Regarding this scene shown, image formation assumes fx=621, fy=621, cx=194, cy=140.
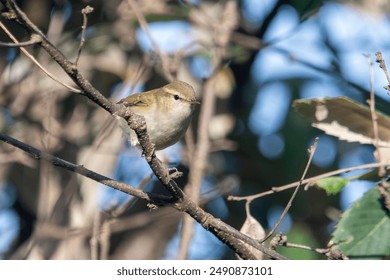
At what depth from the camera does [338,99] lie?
8.18ft

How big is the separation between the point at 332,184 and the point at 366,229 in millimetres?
234

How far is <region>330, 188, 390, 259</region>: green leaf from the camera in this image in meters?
2.43

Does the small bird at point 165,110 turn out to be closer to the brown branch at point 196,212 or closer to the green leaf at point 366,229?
the brown branch at point 196,212

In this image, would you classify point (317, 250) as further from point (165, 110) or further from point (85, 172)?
point (165, 110)

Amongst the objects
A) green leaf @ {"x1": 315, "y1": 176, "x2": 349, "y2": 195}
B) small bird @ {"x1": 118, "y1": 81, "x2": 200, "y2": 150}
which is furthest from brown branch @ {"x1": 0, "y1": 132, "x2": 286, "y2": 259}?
small bird @ {"x1": 118, "y1": 81, "x2": 200, "y2": 150}

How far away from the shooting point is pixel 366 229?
2.48 meters

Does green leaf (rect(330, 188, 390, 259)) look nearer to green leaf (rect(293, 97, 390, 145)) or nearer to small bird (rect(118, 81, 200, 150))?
green leaf (rect(293, 97, 390, 145))

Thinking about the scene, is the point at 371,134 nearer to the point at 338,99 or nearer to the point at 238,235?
the point at 338,99

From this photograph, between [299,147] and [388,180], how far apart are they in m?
1.30

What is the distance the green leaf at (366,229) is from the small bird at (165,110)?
2.83 feet

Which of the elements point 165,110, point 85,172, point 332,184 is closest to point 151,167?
point 85,172

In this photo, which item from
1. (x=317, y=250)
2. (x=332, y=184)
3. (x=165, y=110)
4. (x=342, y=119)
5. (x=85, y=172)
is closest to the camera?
(x=85, y=172)

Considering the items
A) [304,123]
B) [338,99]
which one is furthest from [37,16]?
[338,99]

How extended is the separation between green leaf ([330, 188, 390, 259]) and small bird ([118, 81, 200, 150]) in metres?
0.86
